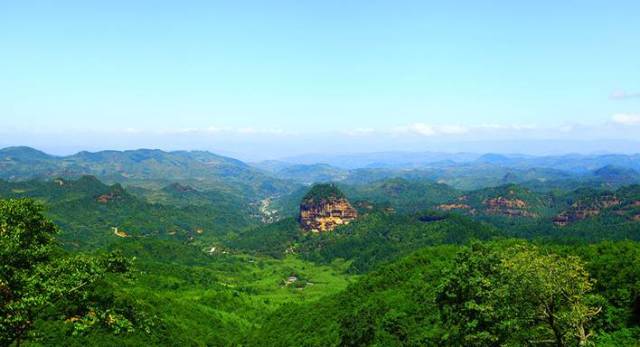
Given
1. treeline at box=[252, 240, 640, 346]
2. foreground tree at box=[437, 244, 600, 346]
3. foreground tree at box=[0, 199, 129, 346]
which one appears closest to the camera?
foreground tree at box=[0, 199, 129, 346]

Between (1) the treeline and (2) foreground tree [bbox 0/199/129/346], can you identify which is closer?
Answer: (2) foreground tree [bbox 0/199/129/346]

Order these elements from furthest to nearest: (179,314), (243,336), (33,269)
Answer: (243,336) → (179,314) → (33,269)

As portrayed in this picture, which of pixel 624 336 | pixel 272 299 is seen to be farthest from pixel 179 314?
pixel 624 336

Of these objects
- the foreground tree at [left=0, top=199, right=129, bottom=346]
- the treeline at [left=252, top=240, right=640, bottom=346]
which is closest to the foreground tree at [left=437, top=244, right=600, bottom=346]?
the treeline at [left=252, top=240, right=640, bottom=346]

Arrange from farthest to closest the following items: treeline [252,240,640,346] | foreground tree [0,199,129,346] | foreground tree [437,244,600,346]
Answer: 1. treeline [252,240,640,346]
2. foreground tree [437,244,600,346]
3. foreground tree [0,199,129,346]

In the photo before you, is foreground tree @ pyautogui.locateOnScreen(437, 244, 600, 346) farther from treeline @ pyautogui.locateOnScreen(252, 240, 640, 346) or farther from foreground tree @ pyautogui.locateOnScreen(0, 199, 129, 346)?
foreground tree @ pyautogui.locateOnScreen(0, 199, 129, 346)

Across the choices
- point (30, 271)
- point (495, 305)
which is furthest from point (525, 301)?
point (30, 271)

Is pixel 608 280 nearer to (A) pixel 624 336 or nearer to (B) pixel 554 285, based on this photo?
Result: (A) pixel 624 336
